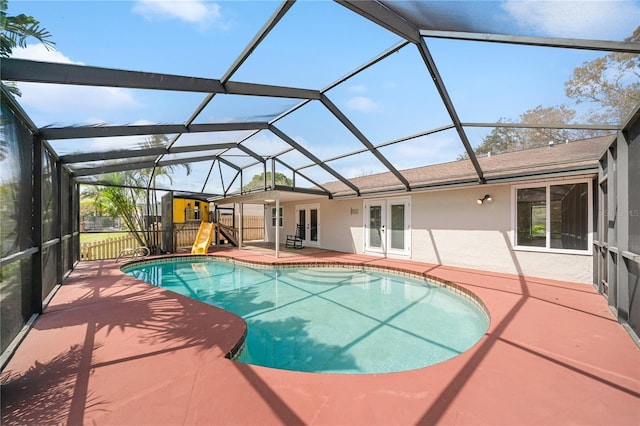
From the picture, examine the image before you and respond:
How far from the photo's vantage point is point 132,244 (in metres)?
11.3

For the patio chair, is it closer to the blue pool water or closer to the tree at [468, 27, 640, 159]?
the blue pool water

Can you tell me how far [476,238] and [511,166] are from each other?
217 centimetres

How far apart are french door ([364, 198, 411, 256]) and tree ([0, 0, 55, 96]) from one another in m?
9.07

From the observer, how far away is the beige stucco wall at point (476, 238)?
21.0 ft

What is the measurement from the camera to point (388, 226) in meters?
10.1

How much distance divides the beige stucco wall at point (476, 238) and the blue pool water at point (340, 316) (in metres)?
1.76

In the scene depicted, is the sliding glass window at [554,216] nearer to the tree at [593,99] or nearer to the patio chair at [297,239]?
the tree at [593,99]

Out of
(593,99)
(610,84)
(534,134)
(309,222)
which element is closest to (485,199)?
(534,134)

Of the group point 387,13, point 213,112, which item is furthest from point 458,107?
point 213,112

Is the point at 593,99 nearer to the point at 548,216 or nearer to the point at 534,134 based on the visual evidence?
the point at 534,134

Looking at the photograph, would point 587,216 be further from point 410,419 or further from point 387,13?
point 410,419

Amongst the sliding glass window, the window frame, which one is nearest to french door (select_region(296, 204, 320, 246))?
the window frame

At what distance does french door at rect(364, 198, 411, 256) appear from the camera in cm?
944

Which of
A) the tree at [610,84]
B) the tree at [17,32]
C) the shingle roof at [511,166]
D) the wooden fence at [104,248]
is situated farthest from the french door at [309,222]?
the tree at [17,32]
